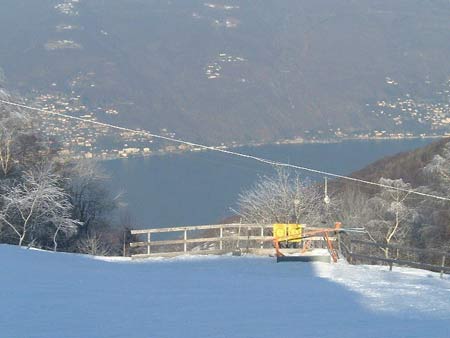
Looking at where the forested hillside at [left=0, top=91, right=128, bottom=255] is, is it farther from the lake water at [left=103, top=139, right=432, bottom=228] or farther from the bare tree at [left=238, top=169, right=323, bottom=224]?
the lake water at [left=103, top=139, right=432, bottom=228]

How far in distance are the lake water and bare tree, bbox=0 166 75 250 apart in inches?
598

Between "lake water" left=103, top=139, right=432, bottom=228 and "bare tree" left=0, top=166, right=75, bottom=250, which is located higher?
"lake water" left=103, top=139, right=432, bottom=228

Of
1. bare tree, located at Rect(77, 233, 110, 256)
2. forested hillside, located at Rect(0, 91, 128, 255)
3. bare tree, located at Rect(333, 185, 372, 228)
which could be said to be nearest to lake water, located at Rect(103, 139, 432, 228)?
forested hillside, located at Rect(0, 91, 128, 255)

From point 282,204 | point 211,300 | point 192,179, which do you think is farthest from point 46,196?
point 192,179

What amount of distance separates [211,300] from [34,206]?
15.9 metres

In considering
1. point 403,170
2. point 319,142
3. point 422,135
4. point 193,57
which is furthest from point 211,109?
point 403,170

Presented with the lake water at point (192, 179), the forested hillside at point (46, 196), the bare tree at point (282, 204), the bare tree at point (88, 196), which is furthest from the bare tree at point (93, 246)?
the lake water at point (192, 179)

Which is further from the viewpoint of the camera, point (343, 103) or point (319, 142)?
point (343, 103)

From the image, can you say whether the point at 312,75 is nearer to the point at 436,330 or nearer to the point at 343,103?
the point at 343,103

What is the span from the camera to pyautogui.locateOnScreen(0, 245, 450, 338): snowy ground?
9.89 meters

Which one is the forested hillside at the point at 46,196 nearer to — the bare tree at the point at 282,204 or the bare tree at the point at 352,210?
the bare tree at the point at 282,204

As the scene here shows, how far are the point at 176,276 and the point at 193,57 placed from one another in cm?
15185

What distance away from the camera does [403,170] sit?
193 ft

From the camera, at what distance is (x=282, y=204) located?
3478 centimetres
